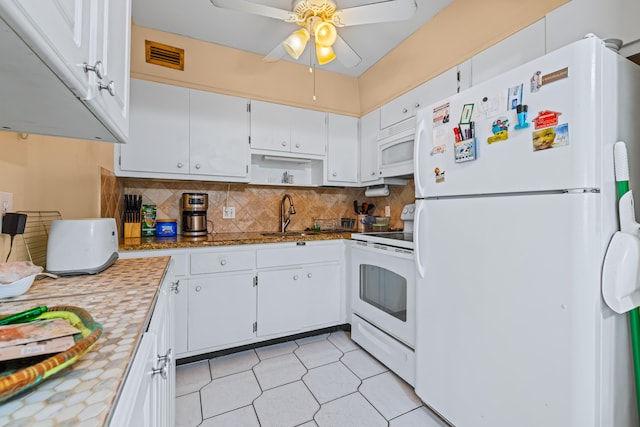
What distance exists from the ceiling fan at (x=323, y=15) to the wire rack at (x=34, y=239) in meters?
1.26

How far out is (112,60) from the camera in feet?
2.53

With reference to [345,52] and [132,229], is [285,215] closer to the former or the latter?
[132,229]

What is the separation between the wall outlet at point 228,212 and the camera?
2520 mm

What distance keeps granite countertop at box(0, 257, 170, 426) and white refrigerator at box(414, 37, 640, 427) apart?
122 cm

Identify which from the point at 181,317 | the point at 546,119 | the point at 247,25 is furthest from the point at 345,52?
the point at 181,317

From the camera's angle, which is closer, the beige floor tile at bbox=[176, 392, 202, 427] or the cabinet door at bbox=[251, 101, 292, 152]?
the beige floor tile at bbox=[176, 392, 202, 427]

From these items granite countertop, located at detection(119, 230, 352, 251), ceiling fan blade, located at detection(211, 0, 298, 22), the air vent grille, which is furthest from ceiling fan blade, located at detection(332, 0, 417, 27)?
granite countertop, located at detection(119, 230, 352, 251)

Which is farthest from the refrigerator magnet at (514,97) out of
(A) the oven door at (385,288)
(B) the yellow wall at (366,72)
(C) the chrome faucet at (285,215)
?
(C) the chrome faucet at (285,215)

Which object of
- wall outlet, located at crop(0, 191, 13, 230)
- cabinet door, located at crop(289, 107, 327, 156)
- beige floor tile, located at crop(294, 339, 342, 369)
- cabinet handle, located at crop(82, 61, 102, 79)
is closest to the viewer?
cabinet handle, located at crop(82, 61, 102, 79)

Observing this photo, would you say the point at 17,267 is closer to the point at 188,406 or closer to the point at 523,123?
the point at 188,406

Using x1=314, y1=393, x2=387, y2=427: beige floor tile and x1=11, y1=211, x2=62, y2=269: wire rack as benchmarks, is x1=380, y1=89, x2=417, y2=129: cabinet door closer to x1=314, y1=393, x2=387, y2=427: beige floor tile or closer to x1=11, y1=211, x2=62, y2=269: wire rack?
x1=314, y1=393, x2=387, y2=427: beige floor tile

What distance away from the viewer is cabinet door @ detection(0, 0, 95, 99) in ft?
1.28

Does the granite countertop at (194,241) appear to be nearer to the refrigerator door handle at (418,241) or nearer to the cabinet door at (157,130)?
the cabinet door at (157,130)

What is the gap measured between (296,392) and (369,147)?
2064 mm
